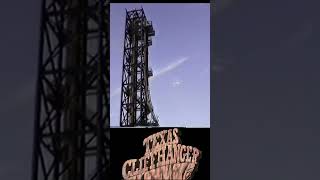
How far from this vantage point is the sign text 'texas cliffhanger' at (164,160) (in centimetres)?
1391

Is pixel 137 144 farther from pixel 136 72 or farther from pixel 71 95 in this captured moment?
pixel 71 95

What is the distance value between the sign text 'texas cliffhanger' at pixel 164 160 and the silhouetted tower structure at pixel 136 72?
2.31ft

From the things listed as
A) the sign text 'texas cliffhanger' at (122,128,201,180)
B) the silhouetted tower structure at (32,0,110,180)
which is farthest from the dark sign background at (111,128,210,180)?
the silhouetted tower structure at (32,0,110,180)

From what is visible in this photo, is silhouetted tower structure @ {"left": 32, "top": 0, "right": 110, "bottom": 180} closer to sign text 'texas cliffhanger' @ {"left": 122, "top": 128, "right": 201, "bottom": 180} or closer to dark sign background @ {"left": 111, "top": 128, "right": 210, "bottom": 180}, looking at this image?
dark sign background @ {"left": 111, "top": 128, "right": 210, "bottom": 180}

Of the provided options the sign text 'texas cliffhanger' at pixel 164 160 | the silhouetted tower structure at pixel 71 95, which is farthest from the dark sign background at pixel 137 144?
the silhouetted tower structure at pixel 71 95

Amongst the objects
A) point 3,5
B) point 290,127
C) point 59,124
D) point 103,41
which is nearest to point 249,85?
point 290,127

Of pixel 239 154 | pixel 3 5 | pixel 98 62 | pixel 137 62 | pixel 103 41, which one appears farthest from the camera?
pixel 137 62

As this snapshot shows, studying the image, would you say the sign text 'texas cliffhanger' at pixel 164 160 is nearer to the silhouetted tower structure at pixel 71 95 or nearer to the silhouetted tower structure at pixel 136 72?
the silhouetted tower structure at pixel 136 72

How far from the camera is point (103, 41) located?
8.80 metres

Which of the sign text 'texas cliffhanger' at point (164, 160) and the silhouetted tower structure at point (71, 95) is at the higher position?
the silhouetted tower structure at point (71, 95)

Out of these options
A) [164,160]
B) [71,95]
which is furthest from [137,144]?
[71,95]

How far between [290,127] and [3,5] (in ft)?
20.7

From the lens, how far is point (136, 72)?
46.5 ft

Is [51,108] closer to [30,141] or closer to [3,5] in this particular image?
[30,141]
